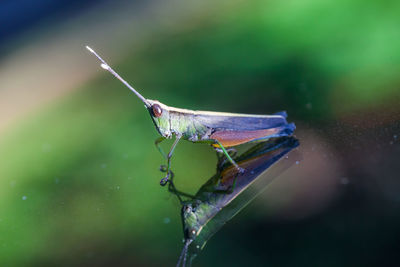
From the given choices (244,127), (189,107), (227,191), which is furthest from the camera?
(189,107)

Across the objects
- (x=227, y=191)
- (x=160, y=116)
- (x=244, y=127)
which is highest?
(x=160, y=116)

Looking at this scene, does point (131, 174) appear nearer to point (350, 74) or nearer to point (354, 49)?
point (350, 74)

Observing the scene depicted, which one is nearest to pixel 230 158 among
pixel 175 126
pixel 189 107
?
pixel 175 126

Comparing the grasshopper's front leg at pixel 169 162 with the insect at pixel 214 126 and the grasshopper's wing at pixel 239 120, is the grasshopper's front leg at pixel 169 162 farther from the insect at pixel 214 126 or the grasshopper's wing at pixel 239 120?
the grasshopper's wing at pixel 239 120

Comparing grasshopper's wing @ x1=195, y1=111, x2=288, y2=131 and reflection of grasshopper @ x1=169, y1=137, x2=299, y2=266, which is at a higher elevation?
grasshopper's wing @ x1=195, y1=111, x2=288, y2=131

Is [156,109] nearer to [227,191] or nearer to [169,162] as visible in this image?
[169,162]

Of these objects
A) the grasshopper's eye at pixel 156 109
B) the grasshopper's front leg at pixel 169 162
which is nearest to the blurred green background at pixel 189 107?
the grasshopper's front leg at pixel 169 162

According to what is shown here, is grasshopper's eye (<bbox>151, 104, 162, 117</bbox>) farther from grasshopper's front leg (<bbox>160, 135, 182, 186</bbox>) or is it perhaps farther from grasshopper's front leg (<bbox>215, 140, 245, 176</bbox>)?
grasshopper's front leg (<bbox>215, 140, 245, 176</bbox>)

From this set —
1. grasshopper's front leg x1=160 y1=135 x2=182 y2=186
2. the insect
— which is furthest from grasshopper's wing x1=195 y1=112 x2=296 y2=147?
grasshopper's front leg x1=160 y1=135 x2=182 y2=186
